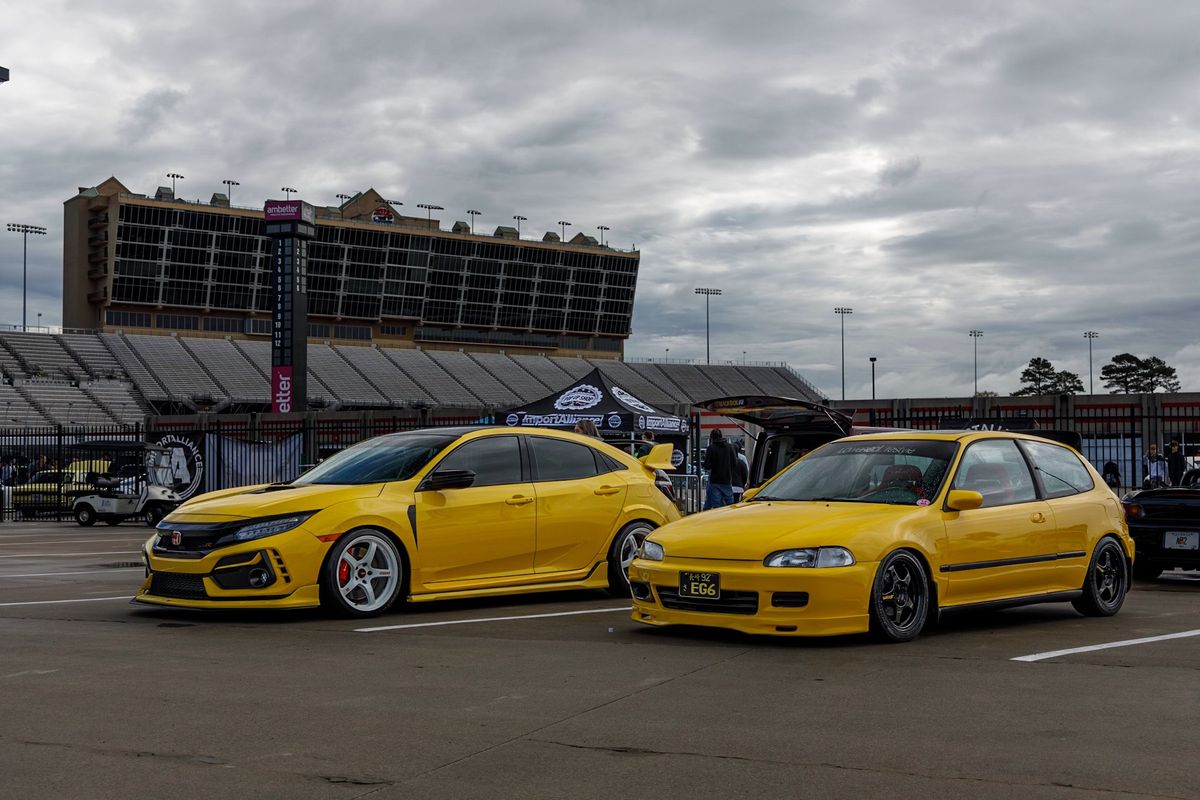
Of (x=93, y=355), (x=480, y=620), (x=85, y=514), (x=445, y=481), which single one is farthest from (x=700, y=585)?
(x=93, y=355)

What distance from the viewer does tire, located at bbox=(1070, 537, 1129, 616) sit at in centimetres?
944

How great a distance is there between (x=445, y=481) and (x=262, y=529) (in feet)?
4.62

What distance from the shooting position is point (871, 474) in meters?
8.88

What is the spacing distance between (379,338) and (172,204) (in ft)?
73.2

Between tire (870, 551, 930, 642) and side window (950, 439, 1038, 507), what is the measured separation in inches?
33.4

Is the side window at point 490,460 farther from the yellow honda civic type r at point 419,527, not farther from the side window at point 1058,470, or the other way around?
the side window at point 1058,470

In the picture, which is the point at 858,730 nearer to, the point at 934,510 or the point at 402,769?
the point at 402,769

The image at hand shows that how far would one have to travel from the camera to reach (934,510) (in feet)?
27.6

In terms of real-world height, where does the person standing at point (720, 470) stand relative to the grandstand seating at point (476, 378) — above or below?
below

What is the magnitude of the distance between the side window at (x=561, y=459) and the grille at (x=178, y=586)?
2.83 metres

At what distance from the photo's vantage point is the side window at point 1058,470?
30.8ft

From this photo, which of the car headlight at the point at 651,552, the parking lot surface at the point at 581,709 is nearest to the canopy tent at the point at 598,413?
the parking lot surface at the point at 581,709

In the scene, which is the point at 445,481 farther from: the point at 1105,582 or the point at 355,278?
the point at 355,278

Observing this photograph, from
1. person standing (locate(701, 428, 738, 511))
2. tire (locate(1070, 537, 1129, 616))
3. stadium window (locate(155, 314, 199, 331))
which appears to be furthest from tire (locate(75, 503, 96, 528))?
stadium window (locate(155, 314, 199, 331))
